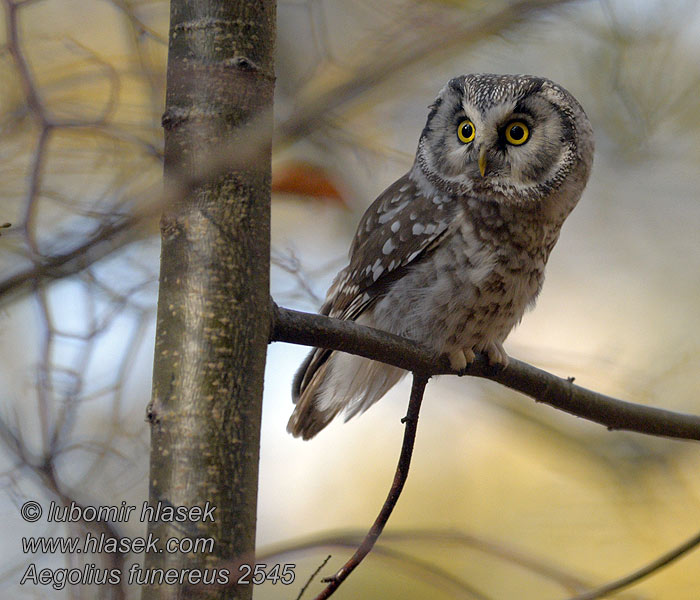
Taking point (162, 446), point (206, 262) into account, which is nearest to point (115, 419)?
point (162, 446)

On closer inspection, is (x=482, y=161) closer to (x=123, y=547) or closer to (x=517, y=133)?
(x=517, y=133)

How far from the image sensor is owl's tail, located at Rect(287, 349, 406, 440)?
2938mm

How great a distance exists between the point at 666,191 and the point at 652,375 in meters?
1.00

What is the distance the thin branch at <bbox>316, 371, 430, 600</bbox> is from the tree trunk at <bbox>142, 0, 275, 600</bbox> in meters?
0.21

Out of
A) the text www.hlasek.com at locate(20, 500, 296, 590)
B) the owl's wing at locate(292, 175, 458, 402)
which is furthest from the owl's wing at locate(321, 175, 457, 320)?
the text www.hlasek.com at locate(20, 500, 296, 590)

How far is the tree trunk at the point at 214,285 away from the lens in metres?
1.31

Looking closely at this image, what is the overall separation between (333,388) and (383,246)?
0.56 metres

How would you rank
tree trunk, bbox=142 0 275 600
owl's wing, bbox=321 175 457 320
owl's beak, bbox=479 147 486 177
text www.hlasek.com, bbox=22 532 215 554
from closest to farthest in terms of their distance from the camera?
text www.hlasek.com, bbox=22 532 215 554
tree trunk, bbox=142 0 275 600
owl's beak, bbox=479 147 486 177
owl's wing, bbox=321 175 457 320

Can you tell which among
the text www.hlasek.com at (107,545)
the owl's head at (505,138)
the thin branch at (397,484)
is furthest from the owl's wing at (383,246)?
the text www.hlasek.com at (107,545)

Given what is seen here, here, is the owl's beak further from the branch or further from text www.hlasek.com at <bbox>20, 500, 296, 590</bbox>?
text www.hlasek.com at <bbox>20, 500, 296, 590</bbox>

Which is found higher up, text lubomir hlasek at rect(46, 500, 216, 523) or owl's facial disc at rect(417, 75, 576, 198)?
owl's facial disc at rect(417, 75, 576, 198)

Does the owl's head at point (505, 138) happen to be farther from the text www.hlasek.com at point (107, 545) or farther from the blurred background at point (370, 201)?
the text www.hlasek.com at point (107, 545)

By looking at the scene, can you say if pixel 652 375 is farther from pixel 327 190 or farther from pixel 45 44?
pixel 45 44
